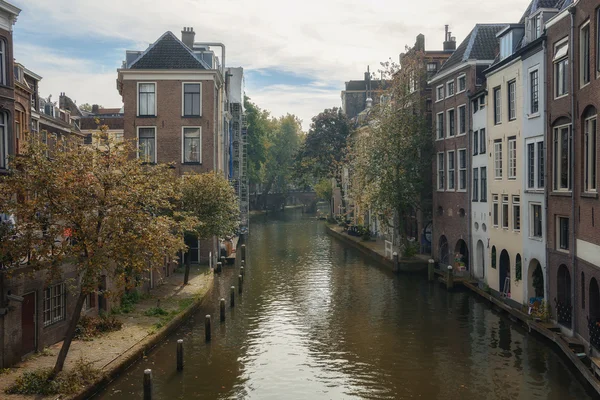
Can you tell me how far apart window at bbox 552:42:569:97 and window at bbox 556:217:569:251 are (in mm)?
5195

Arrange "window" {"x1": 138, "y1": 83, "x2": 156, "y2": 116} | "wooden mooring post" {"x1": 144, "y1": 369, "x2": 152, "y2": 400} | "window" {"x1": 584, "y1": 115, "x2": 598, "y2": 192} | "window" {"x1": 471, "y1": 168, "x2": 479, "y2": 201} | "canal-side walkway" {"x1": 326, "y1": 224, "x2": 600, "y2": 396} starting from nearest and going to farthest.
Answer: "wooden mooring post" {"x1": 144, "y1": 369, "x2": 152, "y2": 400} → "canal-side walkway" {"x1": 326, "y1": 224, "x2": 600, "y2": 396} → "window" {"x1": 584, "y1": 115, "x2": 598, "y2": 192} → "window" {"x1": 471, "y1": 168, "x2": 479, "y2": 201} → "window" {"x1": 138, "y1": 83, "x2": 156, "y2": 116}

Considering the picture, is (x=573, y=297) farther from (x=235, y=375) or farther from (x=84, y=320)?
(x=84, y=320)

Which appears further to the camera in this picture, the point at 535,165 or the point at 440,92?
the point at 440,92

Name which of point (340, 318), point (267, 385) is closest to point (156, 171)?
point (267, 385)

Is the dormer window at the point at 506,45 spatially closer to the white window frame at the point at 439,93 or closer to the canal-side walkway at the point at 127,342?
the white window frame at the point at 439,93

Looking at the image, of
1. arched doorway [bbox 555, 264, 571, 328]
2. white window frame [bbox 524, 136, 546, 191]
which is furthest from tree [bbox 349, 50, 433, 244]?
A: arched doorway [bbox 555, 264, 571, 328]

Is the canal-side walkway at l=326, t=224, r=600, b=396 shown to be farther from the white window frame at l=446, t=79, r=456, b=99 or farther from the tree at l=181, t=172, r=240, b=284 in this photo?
the tree at l=181, t=172, r=240, b=284

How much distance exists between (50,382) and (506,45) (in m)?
27.7

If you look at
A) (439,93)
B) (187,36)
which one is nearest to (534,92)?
(439,93)

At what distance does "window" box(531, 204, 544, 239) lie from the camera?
28097 mm

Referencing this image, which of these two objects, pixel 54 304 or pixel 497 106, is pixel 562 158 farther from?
pixel 54 304

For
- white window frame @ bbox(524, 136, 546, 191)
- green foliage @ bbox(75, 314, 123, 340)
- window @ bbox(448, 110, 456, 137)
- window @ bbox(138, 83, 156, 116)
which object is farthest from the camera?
window @ bbox(138, 83, 156, 116)

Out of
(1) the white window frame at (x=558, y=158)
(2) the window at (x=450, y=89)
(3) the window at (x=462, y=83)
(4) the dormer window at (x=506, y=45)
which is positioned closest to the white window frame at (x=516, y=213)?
(1) the white window frame at (x=558, y=158)

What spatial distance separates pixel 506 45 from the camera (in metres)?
32.9
